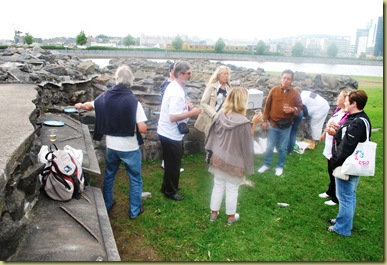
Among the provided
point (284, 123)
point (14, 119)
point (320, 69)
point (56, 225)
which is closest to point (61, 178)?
point (56, 225)

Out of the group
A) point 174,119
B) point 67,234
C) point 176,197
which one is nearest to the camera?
point 67,234

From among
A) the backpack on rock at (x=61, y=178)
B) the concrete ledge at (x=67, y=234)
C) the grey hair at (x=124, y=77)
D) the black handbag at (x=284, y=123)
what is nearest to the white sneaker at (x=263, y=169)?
the black handbag at (x=284, y=123)

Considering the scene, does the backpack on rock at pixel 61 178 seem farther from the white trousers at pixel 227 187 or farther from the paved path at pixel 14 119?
the white trousers at pixel 227 187

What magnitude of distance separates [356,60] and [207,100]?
61395mm

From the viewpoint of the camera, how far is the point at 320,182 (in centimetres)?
616

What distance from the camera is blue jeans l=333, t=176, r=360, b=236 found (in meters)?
4.12

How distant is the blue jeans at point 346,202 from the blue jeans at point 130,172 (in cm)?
250

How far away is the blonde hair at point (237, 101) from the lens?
13.3ft

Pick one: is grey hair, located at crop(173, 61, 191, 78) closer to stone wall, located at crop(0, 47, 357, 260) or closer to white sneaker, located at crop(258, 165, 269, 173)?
stone wall, located at crop(0, 47, 357, 260)

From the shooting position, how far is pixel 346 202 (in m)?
4.16

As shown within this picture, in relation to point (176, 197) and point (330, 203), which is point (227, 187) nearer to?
point (176, 197)

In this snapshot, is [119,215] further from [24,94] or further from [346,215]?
[346,215]

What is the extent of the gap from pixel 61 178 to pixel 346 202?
130 inches

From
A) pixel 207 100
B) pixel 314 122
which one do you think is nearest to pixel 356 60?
pixel 314 122
